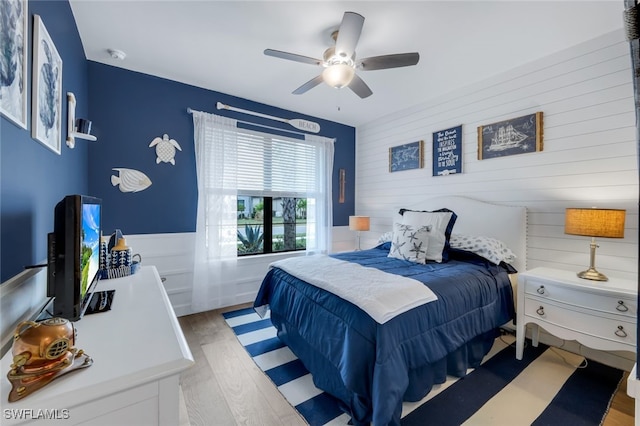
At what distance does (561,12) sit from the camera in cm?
186

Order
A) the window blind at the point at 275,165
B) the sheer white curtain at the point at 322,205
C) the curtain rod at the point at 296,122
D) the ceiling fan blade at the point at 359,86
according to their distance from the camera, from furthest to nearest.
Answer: the sheer white curtain at the point at 322,205
the window blind at the point at 275,165
the curtain rod at the point at 296,122
the ceiling fan blade at the point at 359,86

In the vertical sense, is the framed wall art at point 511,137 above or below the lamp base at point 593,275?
above

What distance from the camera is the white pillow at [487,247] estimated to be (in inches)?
93.1

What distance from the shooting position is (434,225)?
2643mm

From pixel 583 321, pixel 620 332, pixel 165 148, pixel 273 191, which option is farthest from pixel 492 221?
pixel 165 148

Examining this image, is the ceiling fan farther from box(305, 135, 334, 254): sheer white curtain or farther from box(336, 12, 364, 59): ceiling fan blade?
box(305, 135, 334, 254): sheer white curtain

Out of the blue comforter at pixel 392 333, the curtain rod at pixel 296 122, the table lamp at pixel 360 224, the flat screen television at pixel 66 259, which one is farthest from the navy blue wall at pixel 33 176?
the table lamp at pixel 360 224

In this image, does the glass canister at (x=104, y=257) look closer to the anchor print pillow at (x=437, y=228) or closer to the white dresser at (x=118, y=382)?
the white dresser at (x=118, y=382)

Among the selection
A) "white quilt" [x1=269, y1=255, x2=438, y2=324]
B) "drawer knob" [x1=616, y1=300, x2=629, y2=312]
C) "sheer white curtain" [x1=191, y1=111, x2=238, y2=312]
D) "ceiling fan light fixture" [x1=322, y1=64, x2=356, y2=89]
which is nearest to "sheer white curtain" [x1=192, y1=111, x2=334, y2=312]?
"sheer white curtain" [x1=191, y1=111, x2=238, y2=312]

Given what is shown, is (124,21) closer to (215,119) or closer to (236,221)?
(215,119)

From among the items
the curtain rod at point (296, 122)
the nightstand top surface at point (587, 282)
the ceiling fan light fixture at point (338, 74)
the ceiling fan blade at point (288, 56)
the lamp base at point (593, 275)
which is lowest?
the nightstand top surface at point (587, 282)

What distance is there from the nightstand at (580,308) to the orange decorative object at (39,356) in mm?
2622

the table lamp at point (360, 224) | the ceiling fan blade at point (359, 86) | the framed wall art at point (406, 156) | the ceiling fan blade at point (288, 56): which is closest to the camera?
the ceiling fan blade at point (288, 56)

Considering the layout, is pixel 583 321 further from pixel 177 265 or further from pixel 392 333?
pixel 177 265
